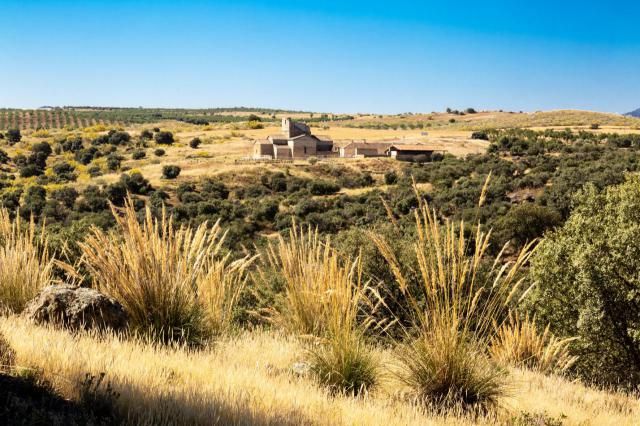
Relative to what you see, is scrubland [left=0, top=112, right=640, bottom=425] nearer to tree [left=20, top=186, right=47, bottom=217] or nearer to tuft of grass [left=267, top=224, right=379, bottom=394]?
tuft of grass [left=267, top=224, right=379, bottom=394]

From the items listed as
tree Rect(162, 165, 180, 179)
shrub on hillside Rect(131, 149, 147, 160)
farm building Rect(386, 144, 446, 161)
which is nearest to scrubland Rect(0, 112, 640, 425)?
tree Rect(162, 165, 180, 179)

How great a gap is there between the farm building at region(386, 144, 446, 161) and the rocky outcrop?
175ft

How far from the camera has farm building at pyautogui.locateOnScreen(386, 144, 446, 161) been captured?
56.6 m

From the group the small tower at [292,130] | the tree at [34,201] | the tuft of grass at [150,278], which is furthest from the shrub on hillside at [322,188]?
the tuft of grass at [150,278]

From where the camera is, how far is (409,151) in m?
57.0

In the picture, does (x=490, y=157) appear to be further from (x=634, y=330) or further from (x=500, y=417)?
(x=500, y=417)

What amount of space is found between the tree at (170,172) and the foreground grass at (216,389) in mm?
42462

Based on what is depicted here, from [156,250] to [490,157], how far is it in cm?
5043

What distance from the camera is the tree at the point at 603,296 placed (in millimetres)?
9883

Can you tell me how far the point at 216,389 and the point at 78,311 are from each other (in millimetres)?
1821

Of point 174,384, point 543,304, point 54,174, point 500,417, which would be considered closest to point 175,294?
point 174,384

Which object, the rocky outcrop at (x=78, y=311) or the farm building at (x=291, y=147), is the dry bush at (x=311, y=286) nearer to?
the rocky outcrop at (x=78, y=311)

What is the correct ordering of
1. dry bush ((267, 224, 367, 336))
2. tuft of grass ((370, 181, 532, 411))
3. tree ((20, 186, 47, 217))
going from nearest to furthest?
tuft of grass ((370, 181, 532, 411)), dry bush ((267, 224, 367, 336)), tree ((20, 186, 47, 217))

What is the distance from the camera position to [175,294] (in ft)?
14.5
